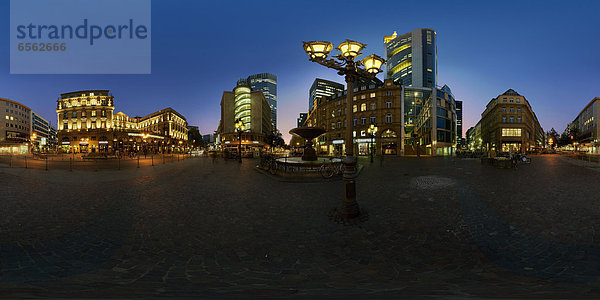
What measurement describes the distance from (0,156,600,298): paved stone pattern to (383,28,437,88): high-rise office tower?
105262mm

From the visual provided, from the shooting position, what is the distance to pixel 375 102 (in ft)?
166

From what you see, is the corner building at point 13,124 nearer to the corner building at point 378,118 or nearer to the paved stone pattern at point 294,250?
the corner building at point 378,118

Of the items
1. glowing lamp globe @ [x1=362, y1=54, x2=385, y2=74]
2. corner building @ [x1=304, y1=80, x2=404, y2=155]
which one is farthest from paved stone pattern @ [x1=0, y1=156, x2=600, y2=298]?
corner building @ [x1=304, y1=80, x2=404, y2=155]

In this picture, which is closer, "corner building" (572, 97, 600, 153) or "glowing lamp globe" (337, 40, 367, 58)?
"glowing lamp globe" (337, 40, 367, 58)

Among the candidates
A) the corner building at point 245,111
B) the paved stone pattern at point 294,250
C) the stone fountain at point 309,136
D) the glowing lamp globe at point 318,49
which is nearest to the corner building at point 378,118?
the stone fountain at point 309,136

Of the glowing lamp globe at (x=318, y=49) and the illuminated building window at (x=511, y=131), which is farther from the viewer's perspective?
the illuminated building window at (x=511, y=131)

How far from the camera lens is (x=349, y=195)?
5715 mm

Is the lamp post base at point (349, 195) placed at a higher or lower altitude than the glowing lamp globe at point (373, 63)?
lower

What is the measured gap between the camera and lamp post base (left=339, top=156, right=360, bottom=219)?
5.56 m

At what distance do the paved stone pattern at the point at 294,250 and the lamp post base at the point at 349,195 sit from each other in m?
0.45

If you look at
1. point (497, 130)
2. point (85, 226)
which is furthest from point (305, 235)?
point (497, 130)

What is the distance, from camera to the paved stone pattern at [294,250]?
2.95 metres

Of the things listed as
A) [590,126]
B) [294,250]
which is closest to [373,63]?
[294,250]

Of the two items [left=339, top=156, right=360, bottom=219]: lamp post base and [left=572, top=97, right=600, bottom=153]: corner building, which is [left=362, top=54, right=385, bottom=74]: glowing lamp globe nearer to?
[left=339, top=156, right=360, bottom=219]: lamp post base
